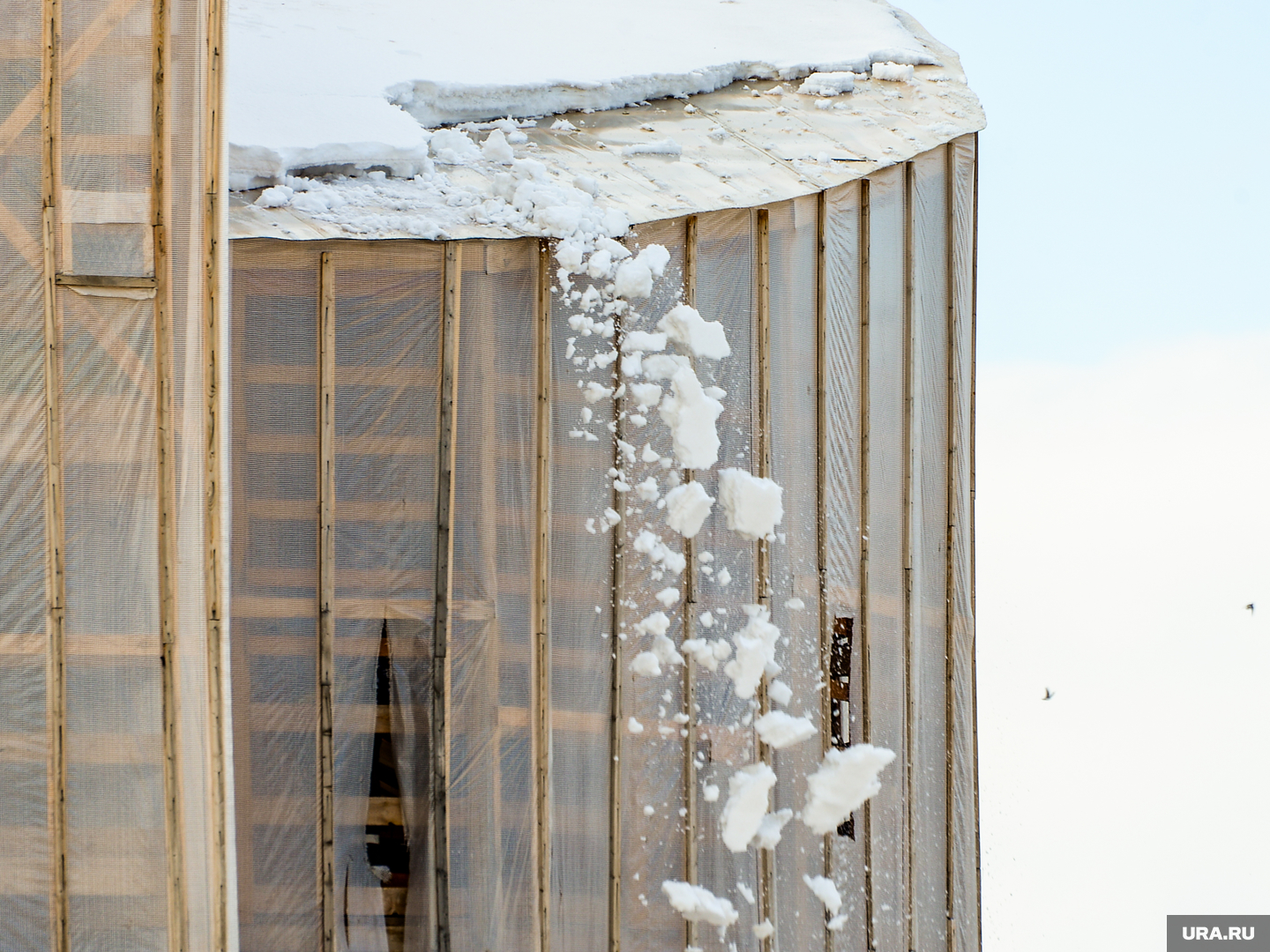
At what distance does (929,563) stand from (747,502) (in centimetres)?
201

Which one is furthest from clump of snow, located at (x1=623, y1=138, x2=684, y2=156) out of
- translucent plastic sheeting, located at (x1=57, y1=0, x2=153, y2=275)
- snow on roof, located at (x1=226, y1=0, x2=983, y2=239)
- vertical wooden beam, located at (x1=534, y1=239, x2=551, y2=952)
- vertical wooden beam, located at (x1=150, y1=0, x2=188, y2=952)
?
translucent plastic sheeting, located at (x1=57, y1=0, x2=153, y2=275)

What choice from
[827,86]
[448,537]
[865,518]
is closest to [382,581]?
[448,537]

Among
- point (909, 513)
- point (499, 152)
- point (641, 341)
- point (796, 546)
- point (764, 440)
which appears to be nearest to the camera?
point (641, 341)

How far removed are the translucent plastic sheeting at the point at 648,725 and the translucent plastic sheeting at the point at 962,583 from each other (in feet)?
8.49

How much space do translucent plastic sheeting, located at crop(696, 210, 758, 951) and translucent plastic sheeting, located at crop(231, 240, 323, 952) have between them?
98.5 inches

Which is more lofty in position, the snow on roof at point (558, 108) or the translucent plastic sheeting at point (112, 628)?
the snow on roof at point (558, 108)

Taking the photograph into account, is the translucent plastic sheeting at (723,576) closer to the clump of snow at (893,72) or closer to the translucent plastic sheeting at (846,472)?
the translucent plastic sheeting at (846,472)

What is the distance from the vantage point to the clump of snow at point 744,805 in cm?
635

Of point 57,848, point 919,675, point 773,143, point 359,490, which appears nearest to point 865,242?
point 773,143

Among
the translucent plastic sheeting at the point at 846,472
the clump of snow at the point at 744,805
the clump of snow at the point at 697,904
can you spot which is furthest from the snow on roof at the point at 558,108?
the clump of snow at the point at 697,904

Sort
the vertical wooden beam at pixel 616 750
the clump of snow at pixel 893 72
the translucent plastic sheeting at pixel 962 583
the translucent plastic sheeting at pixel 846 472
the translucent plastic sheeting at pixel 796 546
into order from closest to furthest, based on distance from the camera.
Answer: the vertical wooden beam at pixel 616 750, the translucent plastic sheeting at pixel 796 546, the translucent plastic sheeting at pixel 846 472, the translucent plastic sheeting at pixel 962 583, the clump of snow at pixel 893 72

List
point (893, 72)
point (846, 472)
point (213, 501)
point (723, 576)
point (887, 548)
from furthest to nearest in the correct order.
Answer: point (893, 72)
point (887, 548)
point (846, 472)
point (723, 576)
point (213, 501)

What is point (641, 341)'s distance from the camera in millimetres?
6312

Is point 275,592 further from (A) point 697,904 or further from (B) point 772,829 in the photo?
(B) point 772,829
